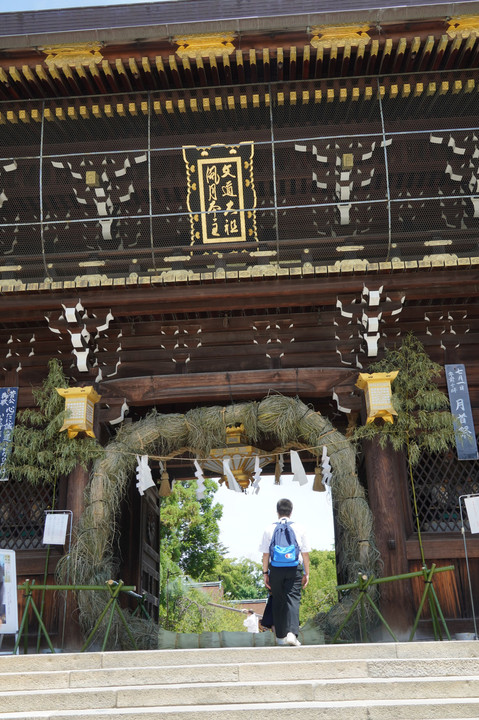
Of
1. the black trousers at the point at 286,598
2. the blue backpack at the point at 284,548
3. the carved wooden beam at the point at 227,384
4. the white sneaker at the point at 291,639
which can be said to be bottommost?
the white sneaker at the point at 291,639

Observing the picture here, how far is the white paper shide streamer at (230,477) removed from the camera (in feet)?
30.6

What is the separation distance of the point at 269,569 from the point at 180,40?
18.8 feet

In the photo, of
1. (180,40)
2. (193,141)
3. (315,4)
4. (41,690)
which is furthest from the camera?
(193,141)

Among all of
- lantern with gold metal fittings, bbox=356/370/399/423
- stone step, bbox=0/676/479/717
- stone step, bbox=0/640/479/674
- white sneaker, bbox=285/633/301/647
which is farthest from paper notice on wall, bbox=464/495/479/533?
stone step, bbox=0/676/479/717

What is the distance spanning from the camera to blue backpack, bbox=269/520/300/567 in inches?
276

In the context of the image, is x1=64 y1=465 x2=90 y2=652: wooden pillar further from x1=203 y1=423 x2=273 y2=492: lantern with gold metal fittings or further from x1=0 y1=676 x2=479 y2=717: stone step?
x1=0 y1=676 x2=479 y2=717: stone step

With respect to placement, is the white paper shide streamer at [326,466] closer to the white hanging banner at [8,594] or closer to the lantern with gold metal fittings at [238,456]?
the lantern with gold metal fittings at [238,456]

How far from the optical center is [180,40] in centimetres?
805

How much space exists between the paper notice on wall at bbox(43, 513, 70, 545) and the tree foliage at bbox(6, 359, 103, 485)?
Answer: 1.75 ft

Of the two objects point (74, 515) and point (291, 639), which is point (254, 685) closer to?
point (291, 639)

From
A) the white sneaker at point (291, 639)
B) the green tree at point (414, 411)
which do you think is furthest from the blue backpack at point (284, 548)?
the green tree at point (414, 411)

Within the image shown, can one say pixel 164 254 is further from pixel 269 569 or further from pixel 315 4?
pixel 269 569

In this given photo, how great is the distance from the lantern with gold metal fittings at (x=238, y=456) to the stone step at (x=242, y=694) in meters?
4.53

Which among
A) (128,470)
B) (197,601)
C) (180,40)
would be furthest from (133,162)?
(197,601)
